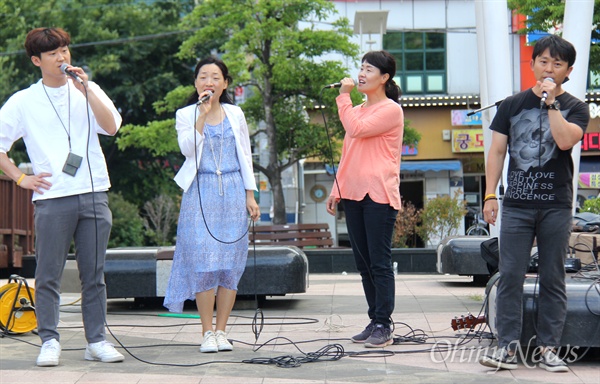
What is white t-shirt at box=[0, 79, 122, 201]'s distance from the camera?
18.7ft

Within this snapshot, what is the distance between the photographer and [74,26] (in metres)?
32.0

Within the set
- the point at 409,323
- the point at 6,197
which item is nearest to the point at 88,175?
the point at 409,323

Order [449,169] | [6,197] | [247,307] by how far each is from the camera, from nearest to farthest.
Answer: [247,307] < [6,197] < [449,169]

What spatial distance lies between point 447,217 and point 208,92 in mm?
13127

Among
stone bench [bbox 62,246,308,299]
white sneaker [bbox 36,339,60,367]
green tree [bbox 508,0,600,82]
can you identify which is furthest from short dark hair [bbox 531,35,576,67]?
green tree [bbox 508,0,600,82]

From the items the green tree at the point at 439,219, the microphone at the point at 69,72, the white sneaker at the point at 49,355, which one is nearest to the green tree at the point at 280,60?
the green tree at the point at 439,219

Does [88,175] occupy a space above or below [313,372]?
above

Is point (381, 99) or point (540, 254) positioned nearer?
point (540, 254)

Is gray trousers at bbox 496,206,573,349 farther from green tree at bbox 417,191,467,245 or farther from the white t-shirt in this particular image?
green tree at bbox 417,191,467,245

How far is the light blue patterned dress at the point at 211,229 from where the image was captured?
6.14 m

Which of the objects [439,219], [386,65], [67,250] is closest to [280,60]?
[439,219]

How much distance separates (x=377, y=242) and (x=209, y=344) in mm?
1197

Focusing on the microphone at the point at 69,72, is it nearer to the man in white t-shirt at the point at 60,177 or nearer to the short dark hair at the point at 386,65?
the man in white t-shirt at the point at 60,177

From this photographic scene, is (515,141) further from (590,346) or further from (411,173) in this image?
(411,173)
